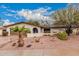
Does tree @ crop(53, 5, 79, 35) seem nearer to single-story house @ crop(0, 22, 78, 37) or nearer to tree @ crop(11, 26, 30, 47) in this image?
single-story house @ crop(0, 22, 78, 37)

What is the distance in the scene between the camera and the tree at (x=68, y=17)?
1.93m

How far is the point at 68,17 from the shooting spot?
194 centimetres

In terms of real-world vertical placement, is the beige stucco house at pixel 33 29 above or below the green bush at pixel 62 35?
above

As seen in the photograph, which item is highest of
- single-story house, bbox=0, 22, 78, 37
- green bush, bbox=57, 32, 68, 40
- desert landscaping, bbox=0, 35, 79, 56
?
single-story house, bbox=0, 22, 78, 37

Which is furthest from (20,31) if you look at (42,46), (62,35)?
(62,35)

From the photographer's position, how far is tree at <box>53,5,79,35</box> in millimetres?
1931

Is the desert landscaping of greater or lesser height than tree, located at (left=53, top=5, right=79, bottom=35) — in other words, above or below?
below

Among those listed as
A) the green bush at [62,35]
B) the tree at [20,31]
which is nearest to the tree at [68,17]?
the green bush at [62,35]

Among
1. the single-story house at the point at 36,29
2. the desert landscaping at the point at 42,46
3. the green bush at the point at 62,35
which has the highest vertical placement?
the single-story house at the point at 36,29

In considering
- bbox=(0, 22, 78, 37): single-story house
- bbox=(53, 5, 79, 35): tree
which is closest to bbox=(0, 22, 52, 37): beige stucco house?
bbox=(0, 22, 78, 37): single-story house

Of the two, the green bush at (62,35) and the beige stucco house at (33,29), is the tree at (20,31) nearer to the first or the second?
the beige stucco house at (33,29)

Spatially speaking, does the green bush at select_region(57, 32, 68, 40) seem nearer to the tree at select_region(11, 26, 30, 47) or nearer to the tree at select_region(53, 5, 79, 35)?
the tree at select_region(53, 5, 79, 35)

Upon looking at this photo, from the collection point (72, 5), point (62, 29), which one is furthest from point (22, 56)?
point (72, 5)

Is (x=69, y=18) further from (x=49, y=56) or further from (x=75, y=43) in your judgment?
(x=49, y=56)
